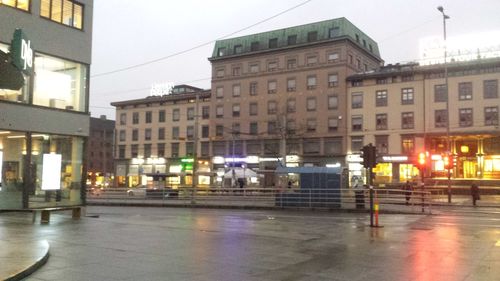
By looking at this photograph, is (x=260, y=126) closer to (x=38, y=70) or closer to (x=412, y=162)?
(x=412, y=162)

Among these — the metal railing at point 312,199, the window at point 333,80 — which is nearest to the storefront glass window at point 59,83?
the metal railing at point 312,199

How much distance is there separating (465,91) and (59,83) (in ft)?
165

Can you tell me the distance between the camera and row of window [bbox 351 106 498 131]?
196 feet

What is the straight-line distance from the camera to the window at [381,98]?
221 feet

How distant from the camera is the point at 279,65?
2980 inches

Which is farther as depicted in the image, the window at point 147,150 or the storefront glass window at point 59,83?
the window at point 147,150

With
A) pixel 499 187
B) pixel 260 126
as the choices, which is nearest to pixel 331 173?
pixel 499 187

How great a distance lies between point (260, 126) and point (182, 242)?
62776 millimetres

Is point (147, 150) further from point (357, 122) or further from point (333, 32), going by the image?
point (357, 122)

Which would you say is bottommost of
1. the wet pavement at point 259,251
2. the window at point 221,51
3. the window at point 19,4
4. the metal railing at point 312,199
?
the wet pavement at point 259,251

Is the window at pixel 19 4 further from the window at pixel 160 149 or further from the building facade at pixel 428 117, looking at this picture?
the window at pixel 160 149

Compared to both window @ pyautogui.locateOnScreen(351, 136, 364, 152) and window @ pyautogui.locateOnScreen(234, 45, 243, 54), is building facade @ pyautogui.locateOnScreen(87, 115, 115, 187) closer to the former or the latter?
window @ pyautogui.locateOnScreen(234, 45, 243, 54)

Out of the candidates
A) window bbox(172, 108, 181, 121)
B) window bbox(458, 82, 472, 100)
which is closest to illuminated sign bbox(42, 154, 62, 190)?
window bbox(458, 82, 472, 100)

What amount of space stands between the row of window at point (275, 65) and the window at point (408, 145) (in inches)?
549
